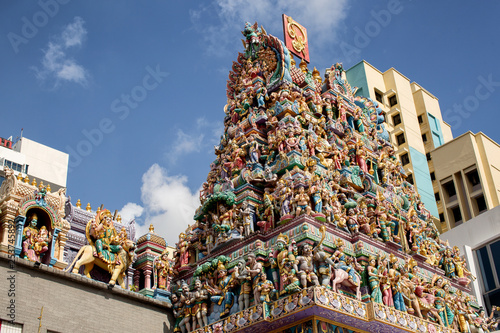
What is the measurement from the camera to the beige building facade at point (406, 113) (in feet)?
178

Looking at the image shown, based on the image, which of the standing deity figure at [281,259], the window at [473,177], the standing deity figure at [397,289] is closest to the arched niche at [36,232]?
the standing deity figure at [281,259]

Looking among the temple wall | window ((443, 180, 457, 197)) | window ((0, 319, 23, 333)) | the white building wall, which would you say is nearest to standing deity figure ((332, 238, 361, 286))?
the temple wall

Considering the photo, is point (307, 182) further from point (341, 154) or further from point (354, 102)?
point (354, 102)

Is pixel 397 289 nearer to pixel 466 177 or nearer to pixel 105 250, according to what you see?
pixel 105 250

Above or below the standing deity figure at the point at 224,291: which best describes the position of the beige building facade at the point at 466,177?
above

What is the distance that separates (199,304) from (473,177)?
30406 mm

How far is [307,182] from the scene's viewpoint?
89.4ft

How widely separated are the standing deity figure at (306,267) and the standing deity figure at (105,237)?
781 cm

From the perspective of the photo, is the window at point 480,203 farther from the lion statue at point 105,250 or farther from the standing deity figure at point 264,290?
the lion statue at point 105,250

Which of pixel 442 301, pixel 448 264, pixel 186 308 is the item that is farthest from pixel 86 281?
pixel 448 264

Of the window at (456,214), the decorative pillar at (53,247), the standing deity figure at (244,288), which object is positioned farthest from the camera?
the window at (456,214)

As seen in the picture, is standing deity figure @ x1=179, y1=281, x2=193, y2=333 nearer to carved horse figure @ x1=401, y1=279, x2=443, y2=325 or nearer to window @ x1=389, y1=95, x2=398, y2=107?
carved horse figure @ x1=401, y1=279, x2=443, y2=325

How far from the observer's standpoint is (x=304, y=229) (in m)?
25.2

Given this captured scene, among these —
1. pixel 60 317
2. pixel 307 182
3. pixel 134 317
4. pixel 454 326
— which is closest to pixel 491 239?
pixel 454 326
